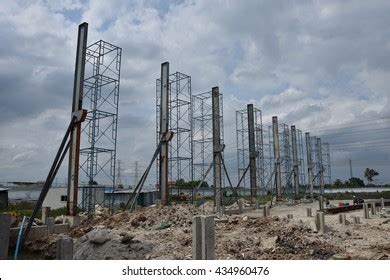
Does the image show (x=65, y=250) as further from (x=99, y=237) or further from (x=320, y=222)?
(x=320, y=222)

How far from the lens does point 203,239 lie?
6527 millimetres

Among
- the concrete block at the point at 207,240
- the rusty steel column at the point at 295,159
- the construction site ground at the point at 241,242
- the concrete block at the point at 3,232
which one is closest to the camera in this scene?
the concrete block at the point at 207,240

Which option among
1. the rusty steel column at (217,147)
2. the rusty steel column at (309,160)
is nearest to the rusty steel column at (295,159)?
the rusty steel column at (309,160)

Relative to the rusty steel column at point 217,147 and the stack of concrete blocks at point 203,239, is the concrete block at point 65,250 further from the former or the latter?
the rusty steel column at point 217,147

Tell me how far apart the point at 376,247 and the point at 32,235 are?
13.6 m

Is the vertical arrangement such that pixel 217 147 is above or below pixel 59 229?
above

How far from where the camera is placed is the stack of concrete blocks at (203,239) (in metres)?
6.50

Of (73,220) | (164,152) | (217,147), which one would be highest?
(217,147)

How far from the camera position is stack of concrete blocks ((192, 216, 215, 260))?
21.3 feet

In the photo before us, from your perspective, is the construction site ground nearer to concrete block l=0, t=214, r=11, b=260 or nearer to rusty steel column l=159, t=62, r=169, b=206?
concrete block l=0, t=214, r=11, b=260

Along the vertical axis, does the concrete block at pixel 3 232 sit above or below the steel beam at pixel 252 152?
below

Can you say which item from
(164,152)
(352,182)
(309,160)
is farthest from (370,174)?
(164,152)
